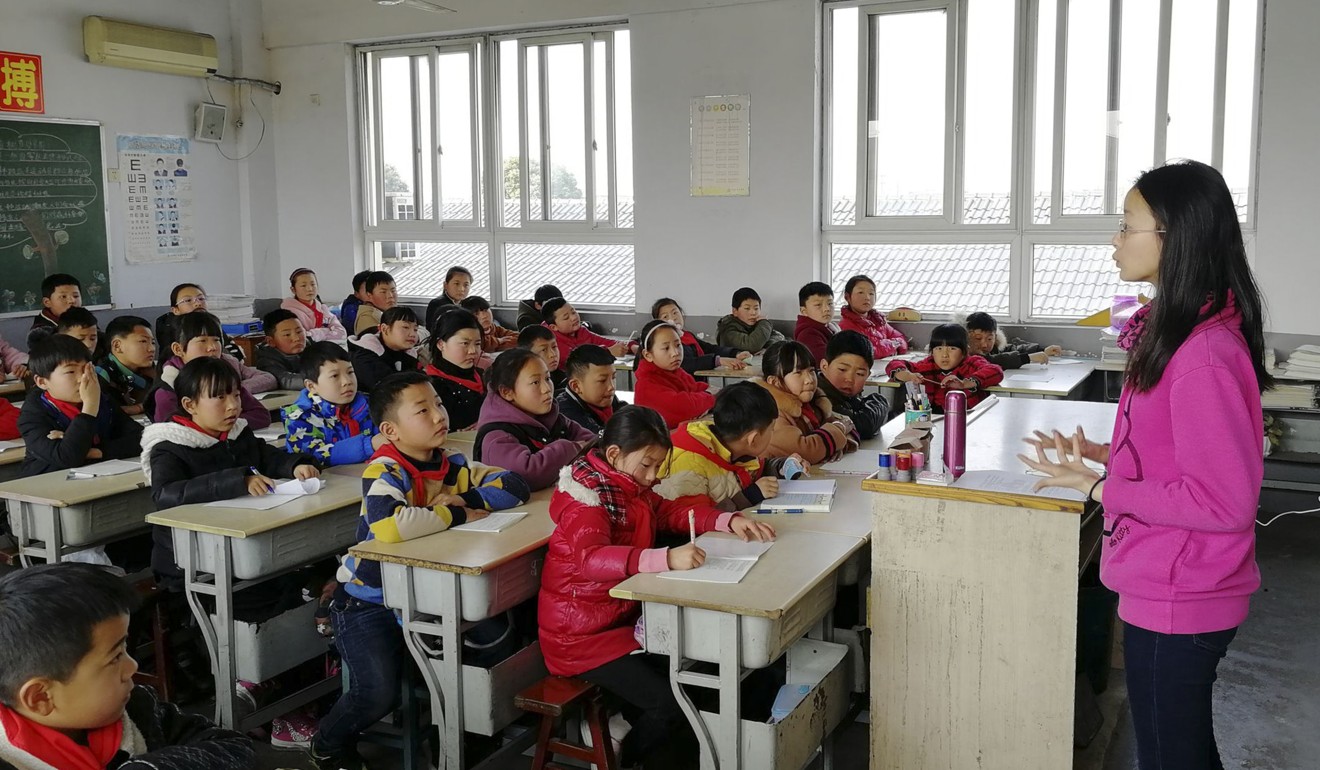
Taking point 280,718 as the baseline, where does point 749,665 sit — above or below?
above

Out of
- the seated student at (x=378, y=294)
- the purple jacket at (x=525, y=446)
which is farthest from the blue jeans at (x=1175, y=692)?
the seated student at (x=378, y=294)

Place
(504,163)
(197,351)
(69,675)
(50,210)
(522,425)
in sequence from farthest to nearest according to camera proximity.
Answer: (504,163), (50,210), (197,351), (522,425), (69,675)

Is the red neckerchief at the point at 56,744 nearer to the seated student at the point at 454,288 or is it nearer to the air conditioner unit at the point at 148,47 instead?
the seated student at the point at 454,288

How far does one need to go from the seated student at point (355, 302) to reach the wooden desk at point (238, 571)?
4265 mm

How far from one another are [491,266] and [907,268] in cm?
311

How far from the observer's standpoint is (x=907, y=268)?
7008 millimetres

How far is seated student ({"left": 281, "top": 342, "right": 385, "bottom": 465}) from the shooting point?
367cm

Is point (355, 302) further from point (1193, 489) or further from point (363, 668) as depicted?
point (1193, 489)

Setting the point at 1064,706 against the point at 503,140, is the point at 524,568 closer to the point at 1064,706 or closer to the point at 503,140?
the point at 1064,706

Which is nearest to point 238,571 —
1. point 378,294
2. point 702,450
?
point 702,450

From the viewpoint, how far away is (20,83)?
267 inches

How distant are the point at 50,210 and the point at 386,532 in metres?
5.55

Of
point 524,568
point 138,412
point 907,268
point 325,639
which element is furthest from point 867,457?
point 907,268

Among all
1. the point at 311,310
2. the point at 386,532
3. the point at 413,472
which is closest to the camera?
the point at 386,532
